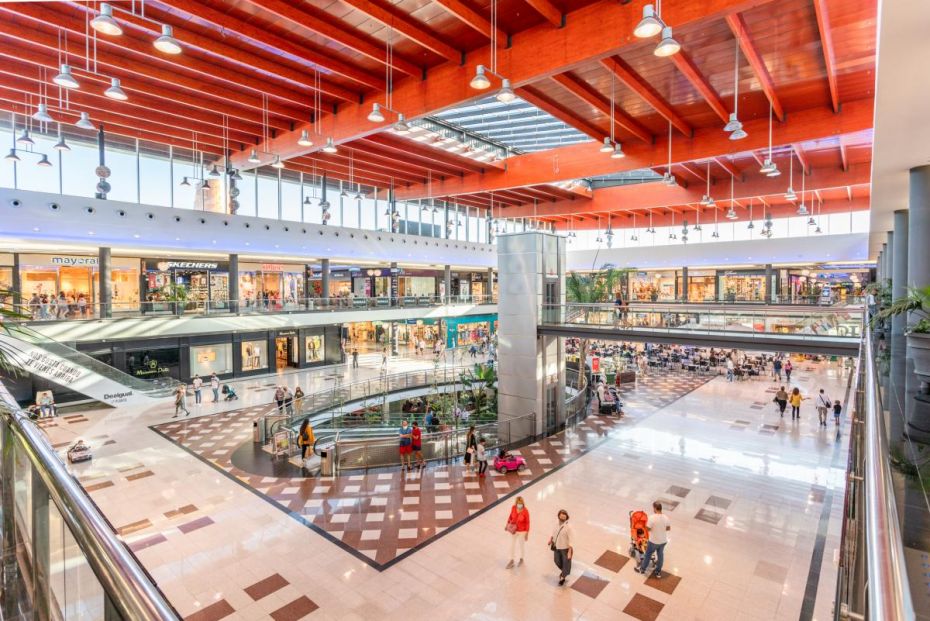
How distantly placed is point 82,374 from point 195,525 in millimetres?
9851

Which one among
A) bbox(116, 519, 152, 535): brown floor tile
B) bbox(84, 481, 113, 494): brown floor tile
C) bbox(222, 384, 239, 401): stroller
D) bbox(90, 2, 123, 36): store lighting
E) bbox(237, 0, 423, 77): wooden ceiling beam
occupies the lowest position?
bbox(116, 519, 152, 535): brown floor tile

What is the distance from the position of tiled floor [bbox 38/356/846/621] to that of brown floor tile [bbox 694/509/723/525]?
0.13 feet

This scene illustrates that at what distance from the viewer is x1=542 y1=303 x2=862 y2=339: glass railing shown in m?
11.1

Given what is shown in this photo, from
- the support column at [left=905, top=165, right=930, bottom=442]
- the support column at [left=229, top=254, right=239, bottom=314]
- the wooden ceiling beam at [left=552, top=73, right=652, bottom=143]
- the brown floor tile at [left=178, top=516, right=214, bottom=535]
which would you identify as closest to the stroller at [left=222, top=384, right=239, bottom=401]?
the support column at [left=229, top=254, right=239, bottom=314]

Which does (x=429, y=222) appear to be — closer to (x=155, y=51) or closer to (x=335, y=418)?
(x=335, y=418)

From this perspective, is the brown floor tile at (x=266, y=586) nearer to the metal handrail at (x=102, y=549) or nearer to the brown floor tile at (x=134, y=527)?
the brown floor tile at (x=134, y=527)

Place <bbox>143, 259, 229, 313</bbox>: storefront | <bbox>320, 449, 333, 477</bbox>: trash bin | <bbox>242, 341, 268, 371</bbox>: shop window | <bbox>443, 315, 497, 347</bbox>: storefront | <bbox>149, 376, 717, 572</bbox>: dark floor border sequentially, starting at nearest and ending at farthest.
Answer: <bbox>149, 376, 717, 572</bbox>: dark floor border, <bbox>320, 449, 333, 477</bbox>: trash bin, <bbox>143, 259, 229, 313</bbox>: storefront, <bbox>242, 341, 268, 371</bbox>: shop window, <bbox>443, 315, 497, 347</bbox>: storefront

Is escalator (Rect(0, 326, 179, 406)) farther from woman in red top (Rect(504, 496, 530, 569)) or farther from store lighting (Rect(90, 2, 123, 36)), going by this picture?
woman in red top (Rect(504, 496, 530, 569))

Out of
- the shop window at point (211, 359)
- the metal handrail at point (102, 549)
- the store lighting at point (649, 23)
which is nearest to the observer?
→ the metal handrail at point (102, 549)

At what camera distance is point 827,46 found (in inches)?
293

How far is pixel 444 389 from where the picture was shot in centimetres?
1884

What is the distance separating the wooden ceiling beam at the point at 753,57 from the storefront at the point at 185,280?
2153 cm

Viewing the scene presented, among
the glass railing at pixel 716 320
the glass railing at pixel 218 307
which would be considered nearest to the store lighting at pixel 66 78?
the glass railing at pixel 218 307

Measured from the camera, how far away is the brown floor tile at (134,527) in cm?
775
